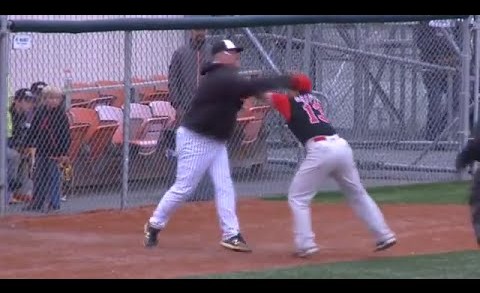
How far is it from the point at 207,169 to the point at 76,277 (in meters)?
1.89

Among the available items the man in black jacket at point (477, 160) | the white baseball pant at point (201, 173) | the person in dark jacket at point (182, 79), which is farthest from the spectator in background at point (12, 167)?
the man in black jacket at point (477, 160)

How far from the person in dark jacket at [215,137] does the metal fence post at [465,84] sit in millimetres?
6031

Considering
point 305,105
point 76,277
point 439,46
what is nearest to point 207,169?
point 305,105

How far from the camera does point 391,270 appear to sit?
9.72 metres

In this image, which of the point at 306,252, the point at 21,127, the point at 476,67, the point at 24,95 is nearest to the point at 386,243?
the point at 306,252

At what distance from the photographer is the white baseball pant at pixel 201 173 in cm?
1083

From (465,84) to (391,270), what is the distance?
7.02 metres

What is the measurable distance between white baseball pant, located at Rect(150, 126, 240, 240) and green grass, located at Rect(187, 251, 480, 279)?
115 centimetres

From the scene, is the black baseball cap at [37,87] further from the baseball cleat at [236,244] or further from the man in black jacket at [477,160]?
the man in black jacket at [477,160]

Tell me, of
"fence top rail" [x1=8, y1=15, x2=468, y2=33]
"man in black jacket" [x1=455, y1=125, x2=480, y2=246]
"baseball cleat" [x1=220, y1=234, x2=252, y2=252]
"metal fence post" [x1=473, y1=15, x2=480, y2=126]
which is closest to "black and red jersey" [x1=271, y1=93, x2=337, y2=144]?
"baseball cleat" [x1=220, y1=234, x2=252, y2=252]

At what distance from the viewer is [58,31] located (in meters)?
13.3

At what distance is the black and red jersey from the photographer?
1032cm
